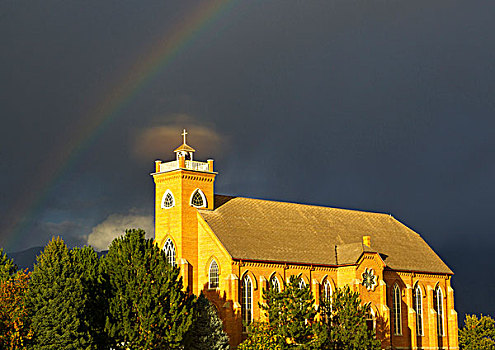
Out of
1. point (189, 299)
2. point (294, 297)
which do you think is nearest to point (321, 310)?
point (294, 297)

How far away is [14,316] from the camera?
1959 inches

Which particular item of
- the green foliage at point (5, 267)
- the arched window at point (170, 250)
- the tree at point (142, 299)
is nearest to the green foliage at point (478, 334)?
the arched window at point (170, 250)

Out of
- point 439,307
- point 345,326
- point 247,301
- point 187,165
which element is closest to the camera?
point 345,326

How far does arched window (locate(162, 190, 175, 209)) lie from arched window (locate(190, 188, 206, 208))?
6.68ft

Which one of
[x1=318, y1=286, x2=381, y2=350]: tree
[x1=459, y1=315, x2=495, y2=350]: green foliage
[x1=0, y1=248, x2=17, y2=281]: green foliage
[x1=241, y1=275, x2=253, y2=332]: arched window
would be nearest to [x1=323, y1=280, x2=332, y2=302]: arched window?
[x1=241, y1=275, x2=253, y2=332]: arched window

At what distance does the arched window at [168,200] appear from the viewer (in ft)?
250

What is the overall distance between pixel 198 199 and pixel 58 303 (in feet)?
91.0

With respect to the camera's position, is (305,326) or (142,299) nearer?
(142,299)

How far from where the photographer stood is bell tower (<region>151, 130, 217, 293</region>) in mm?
74375

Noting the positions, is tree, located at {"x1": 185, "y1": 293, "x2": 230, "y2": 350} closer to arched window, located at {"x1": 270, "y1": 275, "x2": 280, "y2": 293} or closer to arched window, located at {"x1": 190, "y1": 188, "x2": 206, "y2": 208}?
arched window, located at {"x1": 270, "y1": 275, "x2": 280, "y2": 293}

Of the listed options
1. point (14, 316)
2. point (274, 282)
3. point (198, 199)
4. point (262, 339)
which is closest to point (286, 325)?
point (262, 339)

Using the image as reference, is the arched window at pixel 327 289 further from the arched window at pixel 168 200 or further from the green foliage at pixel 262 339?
the arched window at pixel 168 200

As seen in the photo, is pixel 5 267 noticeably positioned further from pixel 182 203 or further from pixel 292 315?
pixel 292 315

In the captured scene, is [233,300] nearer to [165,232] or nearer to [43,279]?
[165,232]
